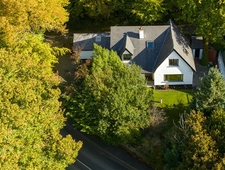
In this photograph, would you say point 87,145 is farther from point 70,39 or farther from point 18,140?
point 70,39

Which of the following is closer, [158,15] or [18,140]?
[18,140]

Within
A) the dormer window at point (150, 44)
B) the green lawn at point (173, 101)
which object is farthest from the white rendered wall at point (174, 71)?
the dormer window at point (150, 44)

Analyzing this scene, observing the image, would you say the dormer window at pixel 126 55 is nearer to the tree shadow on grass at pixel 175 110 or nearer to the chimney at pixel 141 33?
the chimney at pixel 141 33

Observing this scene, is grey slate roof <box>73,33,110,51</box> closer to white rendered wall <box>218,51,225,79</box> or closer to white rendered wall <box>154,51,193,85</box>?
white rendered wall <box>154,51,193,85</box>

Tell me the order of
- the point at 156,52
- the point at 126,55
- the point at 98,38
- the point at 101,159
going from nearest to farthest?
the point at 101,159 → the point at 126,55 → the point at 156,52 → the point at 98,38

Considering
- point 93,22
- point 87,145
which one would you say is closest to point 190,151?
point 87,145

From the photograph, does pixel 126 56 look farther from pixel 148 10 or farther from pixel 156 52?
pixel 148 10

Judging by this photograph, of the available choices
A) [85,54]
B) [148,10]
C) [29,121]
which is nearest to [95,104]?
[29,121]
